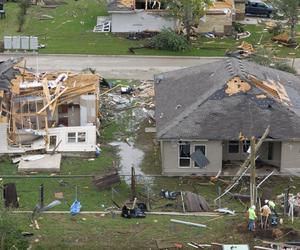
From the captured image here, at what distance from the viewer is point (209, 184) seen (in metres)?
30.7

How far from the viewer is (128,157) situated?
33438 mm

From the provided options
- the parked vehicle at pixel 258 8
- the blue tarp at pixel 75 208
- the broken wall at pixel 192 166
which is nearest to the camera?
the blue tarp at pixel 75 208

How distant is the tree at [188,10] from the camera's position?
49969mm

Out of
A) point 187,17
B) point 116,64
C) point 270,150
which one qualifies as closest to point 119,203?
point 270,150

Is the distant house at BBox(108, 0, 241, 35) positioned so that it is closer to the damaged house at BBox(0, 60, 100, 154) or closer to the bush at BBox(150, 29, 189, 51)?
the bush at BBox(150, 29, 189, 51)

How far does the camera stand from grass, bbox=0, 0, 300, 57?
50594 mm

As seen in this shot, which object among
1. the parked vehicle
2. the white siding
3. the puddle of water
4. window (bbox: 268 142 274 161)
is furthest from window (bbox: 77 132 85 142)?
the parked vehicle

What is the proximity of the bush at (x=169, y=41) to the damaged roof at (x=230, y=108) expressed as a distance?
15.0 meters


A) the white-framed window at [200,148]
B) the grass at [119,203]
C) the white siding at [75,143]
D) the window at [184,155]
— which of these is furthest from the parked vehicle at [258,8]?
the window at [184,155]

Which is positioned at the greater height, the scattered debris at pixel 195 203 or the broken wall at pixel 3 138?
the broken wall at pixel 3 138

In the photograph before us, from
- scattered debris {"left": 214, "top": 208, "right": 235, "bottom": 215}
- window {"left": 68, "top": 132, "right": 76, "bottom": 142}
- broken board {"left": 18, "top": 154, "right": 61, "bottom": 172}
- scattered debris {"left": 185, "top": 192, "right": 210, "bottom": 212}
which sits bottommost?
scattered debris {"left": 214, "top": 208, "right": 235, "bottom": 215}

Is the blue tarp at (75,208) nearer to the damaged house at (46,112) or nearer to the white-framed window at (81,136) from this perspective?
the damaged house at (46,112)

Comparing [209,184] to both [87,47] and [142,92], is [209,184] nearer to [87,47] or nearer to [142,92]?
[142,92]

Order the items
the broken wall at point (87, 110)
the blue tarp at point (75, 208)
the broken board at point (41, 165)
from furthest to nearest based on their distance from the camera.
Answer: the broken wall at point (87, 110) < the broken board at point (41, 165) < the blue tarp at point (75, 208)
